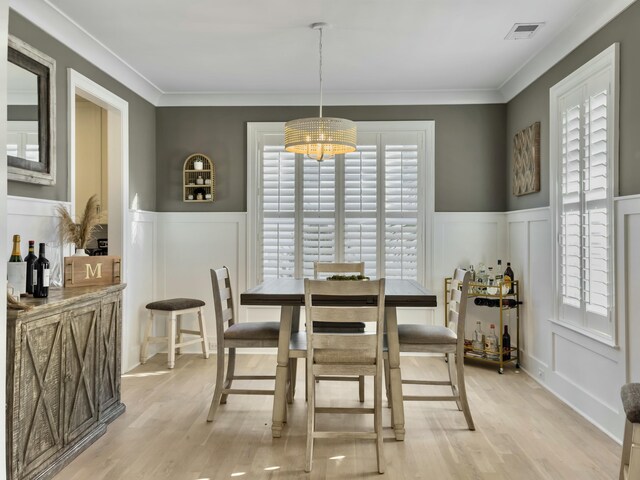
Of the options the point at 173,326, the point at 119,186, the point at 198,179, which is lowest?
the point at 173,326

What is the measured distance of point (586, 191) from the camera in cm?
333

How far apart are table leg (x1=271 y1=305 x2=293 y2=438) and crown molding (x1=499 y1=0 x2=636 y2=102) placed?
2.64m

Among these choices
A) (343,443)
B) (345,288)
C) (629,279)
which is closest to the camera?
(345,288)

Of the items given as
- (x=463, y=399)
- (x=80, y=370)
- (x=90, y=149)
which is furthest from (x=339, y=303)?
(x=90, y=149)

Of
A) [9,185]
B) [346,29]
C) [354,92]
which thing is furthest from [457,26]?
[9,185]

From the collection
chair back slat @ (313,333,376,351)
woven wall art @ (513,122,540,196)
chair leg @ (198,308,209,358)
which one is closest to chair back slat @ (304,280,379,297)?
chair back slat @ (313,333,376,351)

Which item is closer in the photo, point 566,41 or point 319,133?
point 319,133

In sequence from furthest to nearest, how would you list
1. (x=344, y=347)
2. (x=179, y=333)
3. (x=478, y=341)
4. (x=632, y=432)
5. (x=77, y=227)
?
(x=179, y=333), (x=478, y=341), (x=77, y=227), (x=344, y=347), (x=632, y=432)

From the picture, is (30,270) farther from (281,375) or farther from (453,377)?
(453,377)

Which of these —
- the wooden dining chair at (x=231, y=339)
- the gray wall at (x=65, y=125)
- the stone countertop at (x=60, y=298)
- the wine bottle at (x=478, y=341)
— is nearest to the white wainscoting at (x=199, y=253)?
the gray wall at (x=65, y=125)

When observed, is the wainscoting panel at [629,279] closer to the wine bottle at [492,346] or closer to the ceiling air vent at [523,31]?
the ceiling air vent at [523,31]

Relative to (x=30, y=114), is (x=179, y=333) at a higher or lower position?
lower

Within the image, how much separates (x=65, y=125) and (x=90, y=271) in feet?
3.74

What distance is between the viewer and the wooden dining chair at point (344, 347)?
8.53 ft
